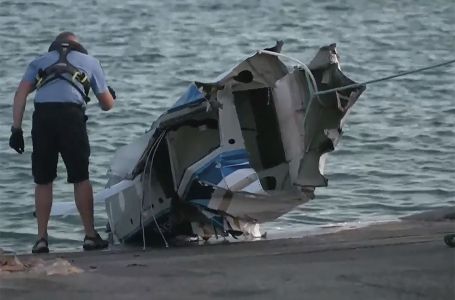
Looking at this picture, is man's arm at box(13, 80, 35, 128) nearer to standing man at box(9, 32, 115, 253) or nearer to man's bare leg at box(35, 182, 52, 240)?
standing man at box(9, 32, 115, 253)

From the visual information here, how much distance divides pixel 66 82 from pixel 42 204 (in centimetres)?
103

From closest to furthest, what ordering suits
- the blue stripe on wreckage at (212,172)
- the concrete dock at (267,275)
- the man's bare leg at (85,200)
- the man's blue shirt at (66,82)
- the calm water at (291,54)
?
the concrete dock at (267,275) → the man's blue shirt at (66,82) → the blue stripe on wreckage at (212,172) → the man's bare leg at (85,200) → the calm water at (291,54)

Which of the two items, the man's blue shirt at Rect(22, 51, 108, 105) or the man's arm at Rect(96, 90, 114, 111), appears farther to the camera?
the man's arm at Rect(96, 90, 114, 111)

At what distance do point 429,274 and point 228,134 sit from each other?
2.98m

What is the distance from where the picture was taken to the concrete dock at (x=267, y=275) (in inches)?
270

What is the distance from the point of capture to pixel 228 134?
974 centimetres

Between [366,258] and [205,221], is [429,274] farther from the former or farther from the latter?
[205,221]

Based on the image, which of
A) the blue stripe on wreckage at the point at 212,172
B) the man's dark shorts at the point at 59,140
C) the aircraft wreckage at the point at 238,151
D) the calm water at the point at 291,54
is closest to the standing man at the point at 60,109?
the man's dark shorts at the point at 59,140

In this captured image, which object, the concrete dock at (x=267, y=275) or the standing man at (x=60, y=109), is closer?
the concrete dock at (x=267, y=275)

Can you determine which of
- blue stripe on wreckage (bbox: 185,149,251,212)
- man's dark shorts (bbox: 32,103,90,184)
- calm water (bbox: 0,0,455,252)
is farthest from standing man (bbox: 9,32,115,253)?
calm water (bbox: 0,0,455,252)

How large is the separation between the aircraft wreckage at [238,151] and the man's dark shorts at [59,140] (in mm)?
674

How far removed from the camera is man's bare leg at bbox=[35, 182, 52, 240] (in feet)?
31.9

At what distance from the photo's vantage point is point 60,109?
30.9ft

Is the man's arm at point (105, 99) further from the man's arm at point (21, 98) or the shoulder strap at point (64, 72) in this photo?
the man's arm at point (21, 98)
